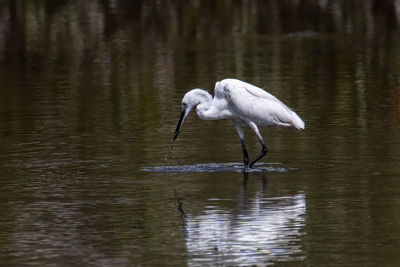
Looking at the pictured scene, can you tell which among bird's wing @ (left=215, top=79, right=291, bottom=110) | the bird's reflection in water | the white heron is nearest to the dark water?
the bird's reflection in water

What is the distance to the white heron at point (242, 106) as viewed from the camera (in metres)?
13.5

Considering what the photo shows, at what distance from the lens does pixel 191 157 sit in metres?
13.8

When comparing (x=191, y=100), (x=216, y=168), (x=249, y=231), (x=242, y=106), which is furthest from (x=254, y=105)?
(x=249, y=231)

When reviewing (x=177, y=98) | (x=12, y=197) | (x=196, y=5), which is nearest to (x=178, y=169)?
(x=12, y=197)

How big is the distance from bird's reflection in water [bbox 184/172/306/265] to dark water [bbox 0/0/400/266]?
0.7 inches

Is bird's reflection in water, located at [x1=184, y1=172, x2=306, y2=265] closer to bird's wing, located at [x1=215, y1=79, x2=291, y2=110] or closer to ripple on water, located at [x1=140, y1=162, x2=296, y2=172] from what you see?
ripple on water, located at [x1=140, y1=162, x2=296, y2=172]

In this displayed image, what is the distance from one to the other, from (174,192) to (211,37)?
64.4 ft

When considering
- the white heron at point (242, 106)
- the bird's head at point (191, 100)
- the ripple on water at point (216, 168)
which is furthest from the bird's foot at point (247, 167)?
the bird's head at point (191, 100)

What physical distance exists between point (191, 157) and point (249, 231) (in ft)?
14.2

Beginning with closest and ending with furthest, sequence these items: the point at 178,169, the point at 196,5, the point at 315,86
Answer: the point at 178,169, the point at 315,86, the point at 196,5

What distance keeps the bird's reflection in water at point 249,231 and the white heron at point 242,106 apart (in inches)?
86.0

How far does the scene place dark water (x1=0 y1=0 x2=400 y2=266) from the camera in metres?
9.18

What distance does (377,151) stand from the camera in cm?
1378

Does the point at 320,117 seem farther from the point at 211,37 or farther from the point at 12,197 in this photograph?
the point at 211,37
